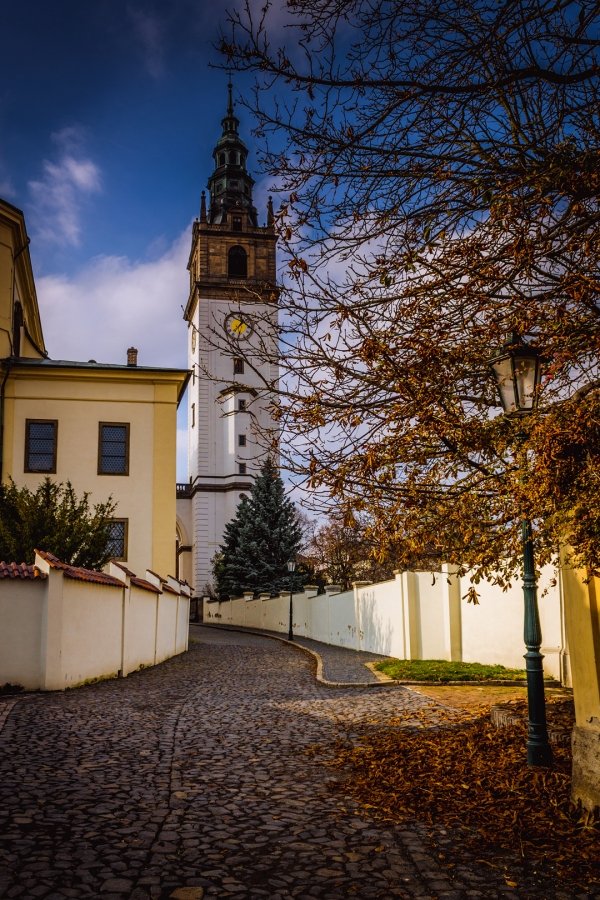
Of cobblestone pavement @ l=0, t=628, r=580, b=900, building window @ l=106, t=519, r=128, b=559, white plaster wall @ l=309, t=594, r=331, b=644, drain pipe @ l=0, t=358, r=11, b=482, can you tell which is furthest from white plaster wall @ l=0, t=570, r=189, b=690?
white plaster wall @ l=309, t=594, r=331, b=644

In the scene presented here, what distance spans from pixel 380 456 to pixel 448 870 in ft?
9.88

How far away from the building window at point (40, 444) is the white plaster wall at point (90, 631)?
1348 cm

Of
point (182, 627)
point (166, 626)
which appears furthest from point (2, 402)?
point (166, 626)

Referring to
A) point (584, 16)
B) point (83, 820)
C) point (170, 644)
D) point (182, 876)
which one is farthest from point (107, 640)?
point (584, 16)

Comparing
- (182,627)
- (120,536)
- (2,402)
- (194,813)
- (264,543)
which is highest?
(2,402)

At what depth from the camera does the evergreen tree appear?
4450cm

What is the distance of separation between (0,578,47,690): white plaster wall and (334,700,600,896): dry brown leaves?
590 centimetres

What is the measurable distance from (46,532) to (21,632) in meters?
5.18

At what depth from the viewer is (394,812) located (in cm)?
543

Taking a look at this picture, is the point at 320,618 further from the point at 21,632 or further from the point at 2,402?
the point at 21,632

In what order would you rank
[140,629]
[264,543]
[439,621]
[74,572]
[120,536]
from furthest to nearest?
[264,543], [120,536], [439,621], [140,629], [74,572]

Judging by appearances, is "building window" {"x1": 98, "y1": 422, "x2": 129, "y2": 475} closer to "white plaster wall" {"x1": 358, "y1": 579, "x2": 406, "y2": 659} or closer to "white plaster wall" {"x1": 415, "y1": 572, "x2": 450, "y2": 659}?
"white plaster wall" {"x1": 358, "y1": 579, "x2": 406, "y2": 659}

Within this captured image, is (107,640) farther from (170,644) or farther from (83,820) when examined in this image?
(83,820)

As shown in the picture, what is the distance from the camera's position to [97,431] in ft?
91.0
